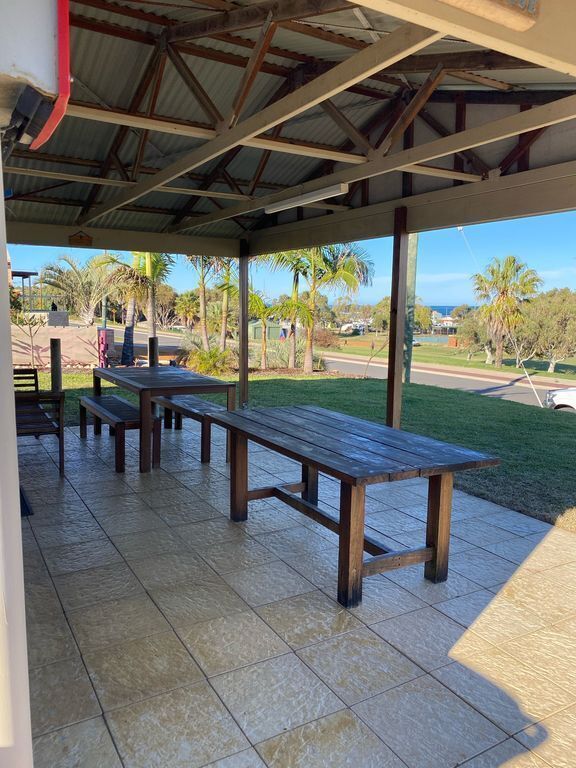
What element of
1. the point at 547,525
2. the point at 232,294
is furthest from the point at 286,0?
the point at 232,294

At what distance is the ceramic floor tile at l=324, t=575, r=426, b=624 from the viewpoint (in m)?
2.77

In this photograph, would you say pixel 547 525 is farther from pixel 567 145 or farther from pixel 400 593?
pixel 567 145

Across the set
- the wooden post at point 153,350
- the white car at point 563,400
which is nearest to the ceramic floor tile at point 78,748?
the wooden post at point 153,350

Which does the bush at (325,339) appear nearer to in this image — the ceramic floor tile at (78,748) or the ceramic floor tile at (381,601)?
the ceramic floor tile at (381,601)

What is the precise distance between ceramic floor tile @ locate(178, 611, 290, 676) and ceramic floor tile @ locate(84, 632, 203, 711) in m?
0.06

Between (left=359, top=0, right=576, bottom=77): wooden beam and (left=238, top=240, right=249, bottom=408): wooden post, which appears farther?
(left=238, top=240, right=249, bottom=408): wooden post

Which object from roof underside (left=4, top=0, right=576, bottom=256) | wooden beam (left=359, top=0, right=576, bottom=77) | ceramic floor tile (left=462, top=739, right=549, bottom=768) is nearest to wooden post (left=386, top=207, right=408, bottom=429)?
roof underside (left=4, top=0, right=576, bottom=256)

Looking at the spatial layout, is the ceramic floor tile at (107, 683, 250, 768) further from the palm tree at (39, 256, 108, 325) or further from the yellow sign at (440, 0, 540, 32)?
the palm tree at (39, 256, 108, 325)

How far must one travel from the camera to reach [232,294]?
15.9 metres

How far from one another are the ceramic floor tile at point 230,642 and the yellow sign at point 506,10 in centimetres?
243

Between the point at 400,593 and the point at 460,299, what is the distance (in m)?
18.4

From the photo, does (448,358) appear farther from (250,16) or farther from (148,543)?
(148,543)

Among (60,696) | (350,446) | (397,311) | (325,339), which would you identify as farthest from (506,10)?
(325,339)

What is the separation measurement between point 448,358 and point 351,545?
2195cm
